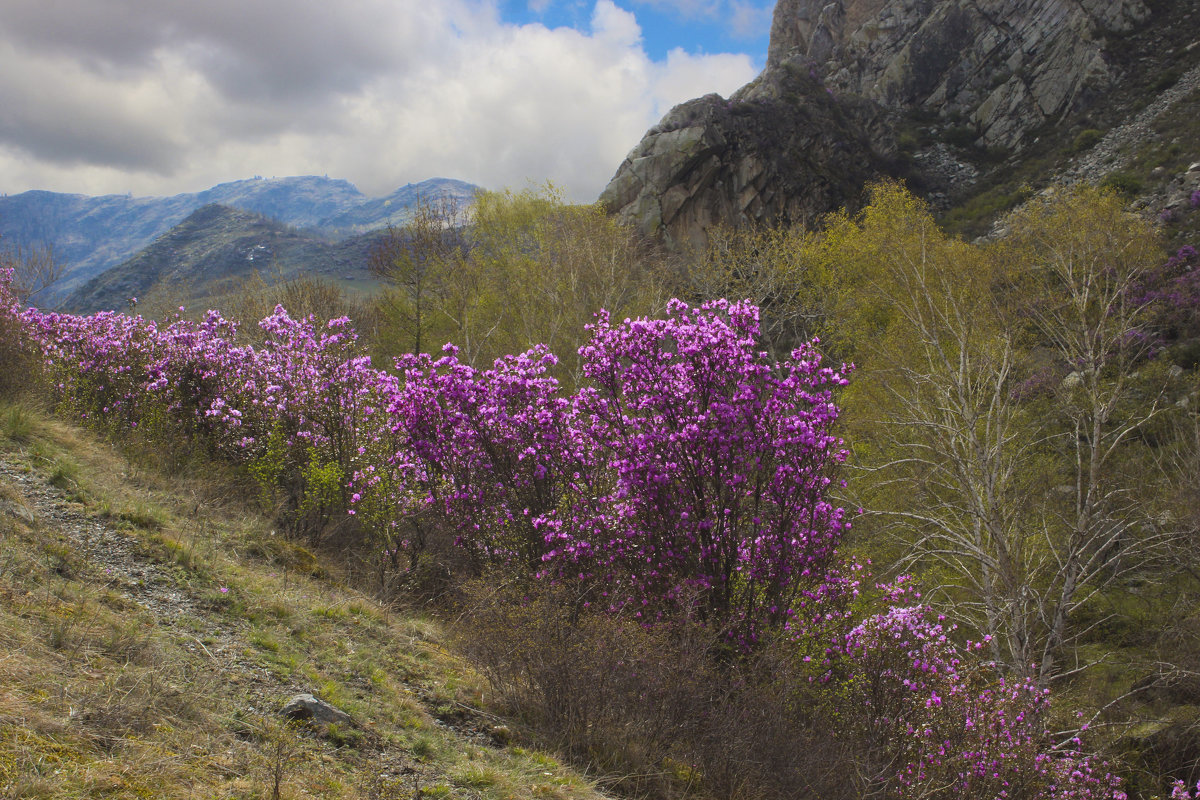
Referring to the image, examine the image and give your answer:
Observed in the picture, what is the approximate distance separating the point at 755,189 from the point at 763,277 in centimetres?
2219

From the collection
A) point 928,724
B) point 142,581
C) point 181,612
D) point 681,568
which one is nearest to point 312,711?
point 181,612

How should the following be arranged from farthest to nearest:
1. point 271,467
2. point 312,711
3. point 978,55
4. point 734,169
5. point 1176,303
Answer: point 978,55 < point 734,169 < point 1176,303 < point 271,467 < point 312,711

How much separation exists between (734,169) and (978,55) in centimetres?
4276

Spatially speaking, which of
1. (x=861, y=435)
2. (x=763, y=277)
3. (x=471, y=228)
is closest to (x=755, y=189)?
(x=763, y=277)

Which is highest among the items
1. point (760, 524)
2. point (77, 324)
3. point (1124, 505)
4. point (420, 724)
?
point (77, 324)

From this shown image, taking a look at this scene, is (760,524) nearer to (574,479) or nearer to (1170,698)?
(574,479)

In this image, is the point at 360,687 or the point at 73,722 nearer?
the point at 73,722

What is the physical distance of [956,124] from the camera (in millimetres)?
72375

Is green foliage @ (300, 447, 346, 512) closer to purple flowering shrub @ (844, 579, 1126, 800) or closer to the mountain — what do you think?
purple flowering shrub @ (844, 579, 1126, 800)

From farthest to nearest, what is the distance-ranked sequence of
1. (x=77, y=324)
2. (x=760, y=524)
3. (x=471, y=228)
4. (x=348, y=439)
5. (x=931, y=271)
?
(x=471, y=228)
(x=931, y=271)
(x=77, y=324)
(x=348, y=439)
(x=760, y=524)

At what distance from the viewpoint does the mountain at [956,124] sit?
50.5m

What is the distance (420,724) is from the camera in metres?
5.34

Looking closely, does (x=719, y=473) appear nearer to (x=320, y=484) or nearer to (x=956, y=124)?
(x=320, y=484)

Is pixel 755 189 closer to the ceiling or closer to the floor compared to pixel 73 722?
closer to the ceiling
